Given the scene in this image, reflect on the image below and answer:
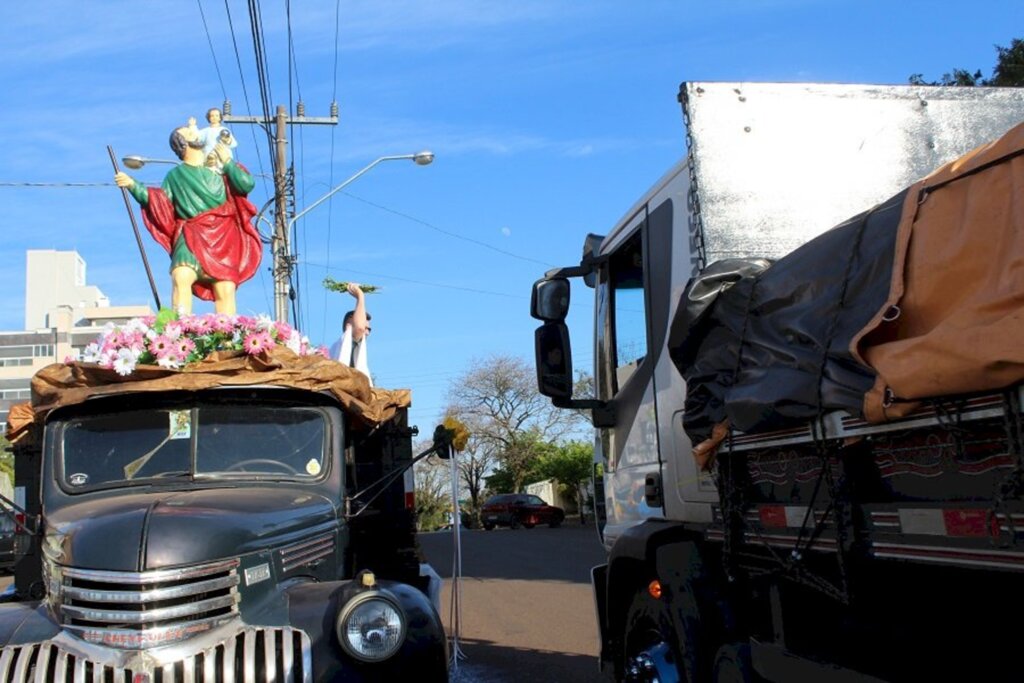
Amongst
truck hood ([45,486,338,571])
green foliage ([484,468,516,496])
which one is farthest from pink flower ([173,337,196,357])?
green foliage ([484,468,516,496])

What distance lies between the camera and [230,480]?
5188 mm

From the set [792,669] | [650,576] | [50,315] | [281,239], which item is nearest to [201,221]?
[650,576]

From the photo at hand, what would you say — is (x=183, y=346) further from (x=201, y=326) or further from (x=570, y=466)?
(x=570, y=466)

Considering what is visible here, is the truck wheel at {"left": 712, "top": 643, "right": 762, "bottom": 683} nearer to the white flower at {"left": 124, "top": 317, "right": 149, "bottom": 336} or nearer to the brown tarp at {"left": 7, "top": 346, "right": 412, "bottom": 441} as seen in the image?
the brown tarp at {"left": 7, "top": 346, "right": 412, "bottom": 441}

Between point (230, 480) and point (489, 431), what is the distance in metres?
44.3

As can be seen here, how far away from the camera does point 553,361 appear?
15.4 ft

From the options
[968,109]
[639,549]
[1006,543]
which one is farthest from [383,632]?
[968,109]

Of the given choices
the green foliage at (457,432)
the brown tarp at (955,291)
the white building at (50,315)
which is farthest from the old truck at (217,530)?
the white building at (50,315)

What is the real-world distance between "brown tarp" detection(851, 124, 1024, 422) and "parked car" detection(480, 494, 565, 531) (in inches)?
1323

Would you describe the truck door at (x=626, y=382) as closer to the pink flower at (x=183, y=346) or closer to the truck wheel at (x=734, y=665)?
the truck wheel at (x=734, y=665)

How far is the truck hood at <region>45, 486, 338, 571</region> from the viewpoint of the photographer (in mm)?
3959

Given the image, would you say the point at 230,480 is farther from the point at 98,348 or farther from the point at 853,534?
the point at 853,534

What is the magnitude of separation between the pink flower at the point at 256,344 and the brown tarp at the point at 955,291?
3.76m

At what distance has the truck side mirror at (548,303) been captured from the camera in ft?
15.5
